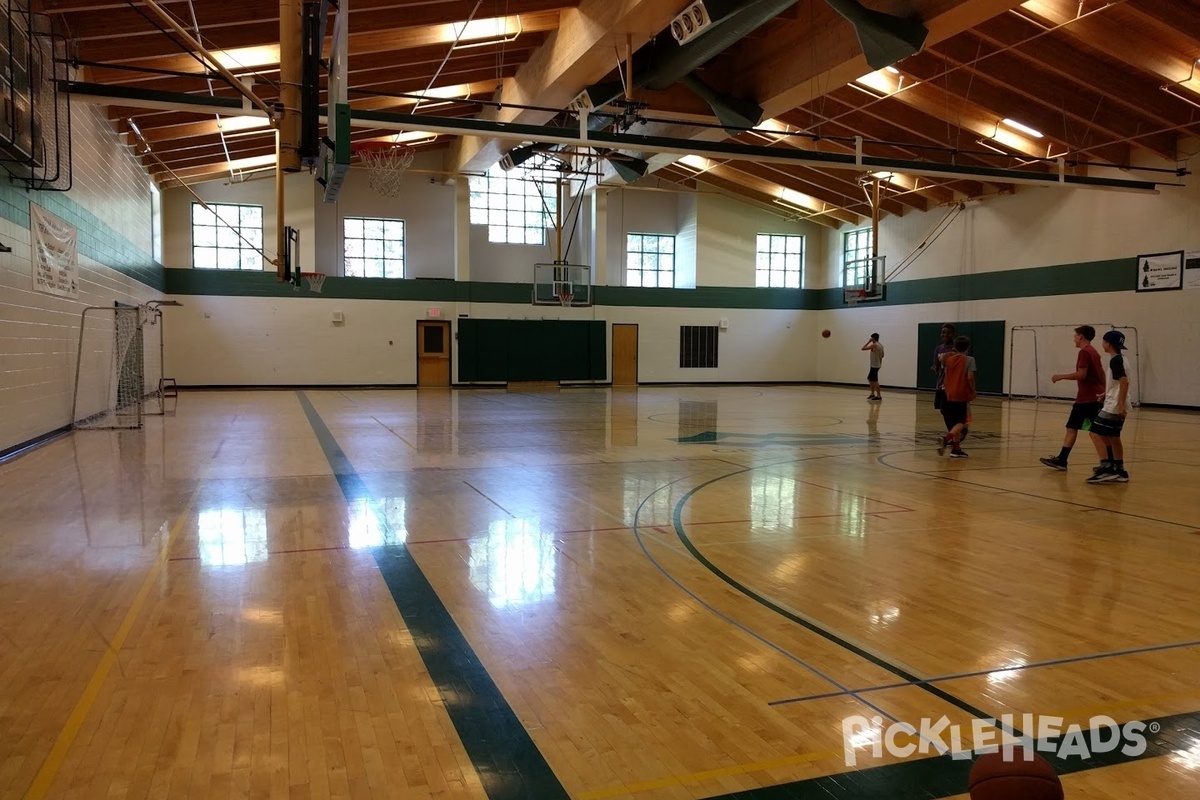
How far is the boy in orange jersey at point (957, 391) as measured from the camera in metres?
9.73

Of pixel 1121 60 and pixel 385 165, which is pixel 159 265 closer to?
pixel 385 165

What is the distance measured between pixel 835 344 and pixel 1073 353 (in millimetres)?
9414

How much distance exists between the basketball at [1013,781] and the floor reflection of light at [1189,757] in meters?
1.90

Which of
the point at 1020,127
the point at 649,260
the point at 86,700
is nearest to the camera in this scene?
the point at 86,700

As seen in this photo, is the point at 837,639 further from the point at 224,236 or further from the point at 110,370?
the point at 224,236

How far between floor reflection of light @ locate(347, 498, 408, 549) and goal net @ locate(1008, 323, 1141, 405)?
17410 mm

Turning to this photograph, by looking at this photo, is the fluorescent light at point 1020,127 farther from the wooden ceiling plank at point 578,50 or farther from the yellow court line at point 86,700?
the yellow court line at point 86,700

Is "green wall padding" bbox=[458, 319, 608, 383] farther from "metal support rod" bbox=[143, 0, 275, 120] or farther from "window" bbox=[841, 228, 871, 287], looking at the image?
"metal support rod" bbox=[143, 0, 275, 120]

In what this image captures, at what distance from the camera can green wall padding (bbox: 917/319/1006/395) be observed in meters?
22.2

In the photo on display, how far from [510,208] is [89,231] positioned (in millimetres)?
14173

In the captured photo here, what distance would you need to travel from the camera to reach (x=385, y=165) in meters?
21.1

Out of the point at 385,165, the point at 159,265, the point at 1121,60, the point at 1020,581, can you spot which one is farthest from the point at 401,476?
the point at 159,265

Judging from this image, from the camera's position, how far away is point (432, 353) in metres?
25.6

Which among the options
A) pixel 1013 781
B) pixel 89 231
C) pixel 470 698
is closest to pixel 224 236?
pixel 89 231
